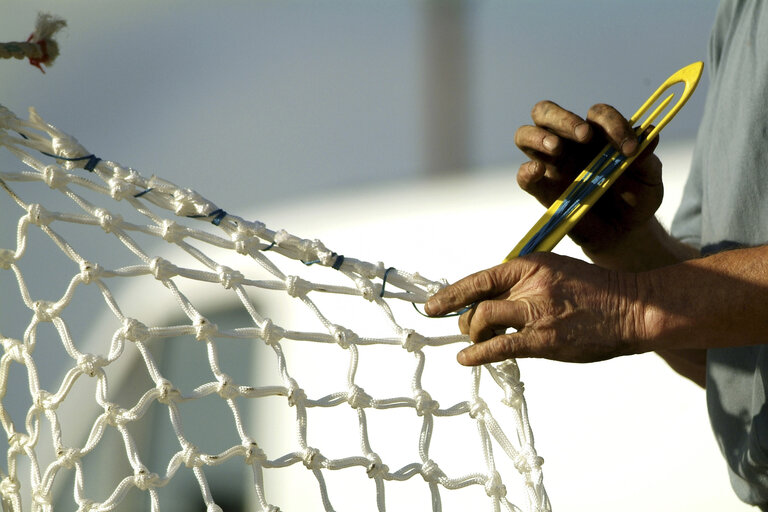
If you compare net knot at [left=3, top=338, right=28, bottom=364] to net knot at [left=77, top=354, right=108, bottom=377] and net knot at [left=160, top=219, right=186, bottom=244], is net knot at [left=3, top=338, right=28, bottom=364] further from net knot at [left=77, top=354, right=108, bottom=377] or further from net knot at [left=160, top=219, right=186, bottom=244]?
net knot at [left=160, top=219, right=186, bottom=244]

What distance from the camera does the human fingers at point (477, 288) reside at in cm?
76

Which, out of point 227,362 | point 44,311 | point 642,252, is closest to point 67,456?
point 44,311

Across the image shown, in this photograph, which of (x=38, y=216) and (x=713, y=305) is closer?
(x=713, y=305)

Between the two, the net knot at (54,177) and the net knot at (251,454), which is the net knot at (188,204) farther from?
the net knot at (251,454)

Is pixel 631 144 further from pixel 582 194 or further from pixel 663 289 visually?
pixel 663 289

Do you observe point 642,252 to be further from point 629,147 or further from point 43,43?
point 43,43

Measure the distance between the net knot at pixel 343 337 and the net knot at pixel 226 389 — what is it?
118mm

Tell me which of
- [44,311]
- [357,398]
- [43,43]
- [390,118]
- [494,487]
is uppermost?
[390,118]

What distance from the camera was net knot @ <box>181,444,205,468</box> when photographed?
807 millimetres

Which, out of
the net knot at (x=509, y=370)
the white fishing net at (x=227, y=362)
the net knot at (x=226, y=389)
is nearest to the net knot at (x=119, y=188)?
the white fishing net at (x=227, y=362)

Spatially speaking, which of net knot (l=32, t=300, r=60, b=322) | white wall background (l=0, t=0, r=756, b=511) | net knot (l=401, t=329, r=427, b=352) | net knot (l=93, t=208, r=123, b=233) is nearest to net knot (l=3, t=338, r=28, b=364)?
net knot (l=32, t=300, r=60, b=322)

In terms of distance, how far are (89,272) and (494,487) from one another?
0.47 meters

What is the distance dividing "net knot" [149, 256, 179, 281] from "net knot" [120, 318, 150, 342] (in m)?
0.06

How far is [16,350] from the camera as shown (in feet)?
2.77
